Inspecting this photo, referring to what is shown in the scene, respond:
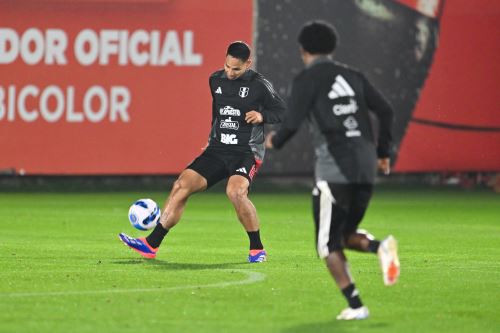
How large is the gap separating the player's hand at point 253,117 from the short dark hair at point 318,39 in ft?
12.0

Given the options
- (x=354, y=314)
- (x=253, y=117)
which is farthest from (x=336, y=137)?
(x=253, y=117)

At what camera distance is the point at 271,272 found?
42.1 feet

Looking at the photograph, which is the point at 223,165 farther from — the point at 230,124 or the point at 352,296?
the point at 352,296

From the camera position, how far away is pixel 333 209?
9.66 m

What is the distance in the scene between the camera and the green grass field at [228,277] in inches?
376

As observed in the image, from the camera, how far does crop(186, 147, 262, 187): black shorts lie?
1396cm

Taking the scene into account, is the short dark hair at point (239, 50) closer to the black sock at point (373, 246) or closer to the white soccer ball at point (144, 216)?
the white soccer ball at point (144, 216)

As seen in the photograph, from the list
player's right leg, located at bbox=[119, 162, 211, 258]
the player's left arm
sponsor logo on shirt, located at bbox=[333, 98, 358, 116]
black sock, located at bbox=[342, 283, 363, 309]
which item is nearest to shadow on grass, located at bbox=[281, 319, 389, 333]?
black sock, located at bbox=[342, 283, 363, 309]

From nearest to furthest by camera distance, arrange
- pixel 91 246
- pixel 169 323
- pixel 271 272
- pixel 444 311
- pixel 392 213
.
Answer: pixel 169 323 → pixel 444 311 → pixel 271 272 → pixel 91 246 → pixel 392 213

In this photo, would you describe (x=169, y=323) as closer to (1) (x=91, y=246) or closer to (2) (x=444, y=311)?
(2) (x=444, y=311)

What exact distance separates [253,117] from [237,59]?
72cm

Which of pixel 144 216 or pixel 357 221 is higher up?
pixel 357 221

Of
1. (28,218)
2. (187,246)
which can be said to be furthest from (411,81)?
(187,246)

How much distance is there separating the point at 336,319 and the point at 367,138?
1.29 m
